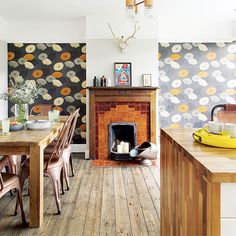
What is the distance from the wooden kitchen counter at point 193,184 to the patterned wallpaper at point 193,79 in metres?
4.03

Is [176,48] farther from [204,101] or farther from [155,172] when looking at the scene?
[155,172]

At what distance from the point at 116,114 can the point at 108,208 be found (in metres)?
2.53

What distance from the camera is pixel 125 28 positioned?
5398 mm

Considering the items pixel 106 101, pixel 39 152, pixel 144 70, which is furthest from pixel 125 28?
pixel 39 152

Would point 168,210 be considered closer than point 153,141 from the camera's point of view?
Yes

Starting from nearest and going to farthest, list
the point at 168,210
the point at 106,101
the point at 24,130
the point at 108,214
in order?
1. the point at 168,210
2. the point at 108,214
3. the point at 24,130
4. the point at 106,101

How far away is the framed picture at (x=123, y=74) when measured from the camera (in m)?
5.40

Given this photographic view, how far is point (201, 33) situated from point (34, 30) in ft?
10.5

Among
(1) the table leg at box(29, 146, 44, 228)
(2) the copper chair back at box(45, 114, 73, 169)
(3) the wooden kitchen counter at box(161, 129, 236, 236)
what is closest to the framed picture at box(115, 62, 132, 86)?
(2) the copper chair back at box(45, 114, 73, 169)

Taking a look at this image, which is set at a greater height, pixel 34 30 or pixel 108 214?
pixel 34 30

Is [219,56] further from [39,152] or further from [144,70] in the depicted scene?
[39,152]

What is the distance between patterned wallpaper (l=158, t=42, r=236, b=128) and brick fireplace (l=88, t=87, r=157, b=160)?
72 centimetres

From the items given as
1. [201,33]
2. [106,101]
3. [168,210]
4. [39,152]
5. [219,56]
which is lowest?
[168,210]

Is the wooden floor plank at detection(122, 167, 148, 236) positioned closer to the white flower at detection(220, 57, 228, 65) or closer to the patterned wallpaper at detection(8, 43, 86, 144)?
the patterned wallpaper at detection(8, 43, 86, 144)
